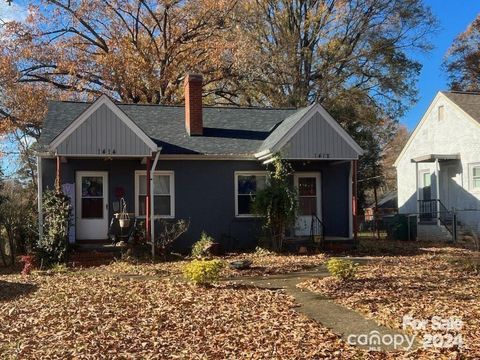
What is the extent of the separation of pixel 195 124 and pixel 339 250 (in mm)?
6343

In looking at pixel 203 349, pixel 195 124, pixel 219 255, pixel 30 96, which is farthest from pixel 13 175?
pixel 203 349

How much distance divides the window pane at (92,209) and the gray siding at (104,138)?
2.20 m

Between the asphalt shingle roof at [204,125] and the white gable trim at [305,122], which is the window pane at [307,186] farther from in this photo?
the white gable trim at [305,122]

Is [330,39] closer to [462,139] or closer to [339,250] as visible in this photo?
[462,139]

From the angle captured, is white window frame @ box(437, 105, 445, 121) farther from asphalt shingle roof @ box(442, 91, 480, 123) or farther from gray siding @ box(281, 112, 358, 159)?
gray siding @ box(281, 112, 358, 159)

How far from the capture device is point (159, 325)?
7.43 m

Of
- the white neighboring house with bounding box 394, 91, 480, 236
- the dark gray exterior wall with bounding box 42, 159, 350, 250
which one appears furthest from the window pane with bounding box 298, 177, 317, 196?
the white neighboring house with bounding box 394, 91, 480, 236

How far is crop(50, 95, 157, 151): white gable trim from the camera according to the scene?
15.0 meters

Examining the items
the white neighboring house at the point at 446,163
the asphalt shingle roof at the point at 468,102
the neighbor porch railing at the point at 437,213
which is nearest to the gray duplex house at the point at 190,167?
the neighbor porch railing at the point at 437,213

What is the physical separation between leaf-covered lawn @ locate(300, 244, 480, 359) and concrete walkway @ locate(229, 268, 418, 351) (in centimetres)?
21

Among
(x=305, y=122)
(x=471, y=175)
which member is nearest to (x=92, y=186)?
(x=305, y=122)

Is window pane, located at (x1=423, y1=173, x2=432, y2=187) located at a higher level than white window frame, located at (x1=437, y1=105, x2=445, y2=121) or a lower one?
lower

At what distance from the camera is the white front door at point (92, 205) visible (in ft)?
55.2

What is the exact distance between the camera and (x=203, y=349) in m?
6.30
